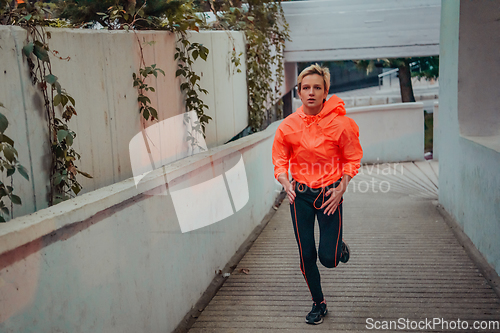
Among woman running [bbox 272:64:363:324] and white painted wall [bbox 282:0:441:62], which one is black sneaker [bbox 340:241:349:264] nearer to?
woman running [bbox 272:64:363:324]

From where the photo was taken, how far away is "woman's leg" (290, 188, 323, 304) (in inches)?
134

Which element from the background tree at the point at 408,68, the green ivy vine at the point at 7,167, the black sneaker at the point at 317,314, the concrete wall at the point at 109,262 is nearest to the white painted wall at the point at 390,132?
the background tree at the point at 408,68

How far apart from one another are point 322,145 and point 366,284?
165cm

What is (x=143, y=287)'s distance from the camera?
2955 millimetres

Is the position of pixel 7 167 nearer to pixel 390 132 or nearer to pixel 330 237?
pixel 330 237

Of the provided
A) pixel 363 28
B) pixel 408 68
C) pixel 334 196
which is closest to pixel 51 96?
pixel 334 196

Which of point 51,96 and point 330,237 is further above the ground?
point 51,96

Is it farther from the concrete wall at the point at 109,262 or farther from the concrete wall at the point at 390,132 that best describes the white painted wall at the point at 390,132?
the concrete wall at the point at 109,262

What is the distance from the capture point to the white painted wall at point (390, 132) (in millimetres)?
11680

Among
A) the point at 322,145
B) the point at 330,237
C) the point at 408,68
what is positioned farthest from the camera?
the point at 408,68

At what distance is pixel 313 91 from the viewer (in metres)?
3.31

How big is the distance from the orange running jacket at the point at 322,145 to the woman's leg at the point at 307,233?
0.45 feet

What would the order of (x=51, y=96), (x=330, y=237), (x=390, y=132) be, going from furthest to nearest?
(x=390, y=132)
(x=330, y=237)
(x=51, y=96)

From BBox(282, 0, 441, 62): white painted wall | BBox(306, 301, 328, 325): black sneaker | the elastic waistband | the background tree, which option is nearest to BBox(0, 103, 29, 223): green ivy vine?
the elastic waistband
